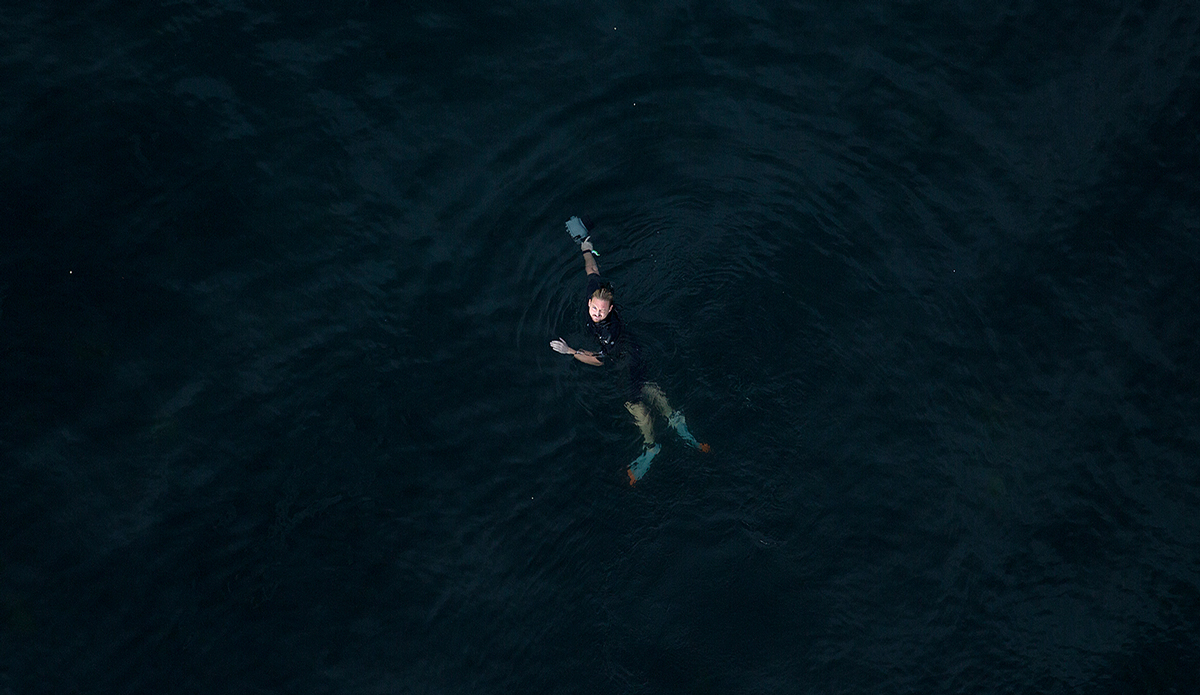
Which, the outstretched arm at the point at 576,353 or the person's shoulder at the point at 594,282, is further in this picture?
the person's shoulder at the point at 594,282

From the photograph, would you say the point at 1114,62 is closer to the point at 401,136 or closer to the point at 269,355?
the point at 401,136

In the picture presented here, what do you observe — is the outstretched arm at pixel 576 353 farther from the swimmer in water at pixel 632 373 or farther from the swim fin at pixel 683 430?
the swim fin at pixel 683 430

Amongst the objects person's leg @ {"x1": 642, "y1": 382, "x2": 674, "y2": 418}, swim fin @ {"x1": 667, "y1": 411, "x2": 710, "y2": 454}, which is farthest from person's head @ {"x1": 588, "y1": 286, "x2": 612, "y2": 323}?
swim fin @ {"x1": 667, "y1": 411, "x2": 710, "y2": 454}

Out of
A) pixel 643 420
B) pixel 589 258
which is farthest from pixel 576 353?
pixel 589 258

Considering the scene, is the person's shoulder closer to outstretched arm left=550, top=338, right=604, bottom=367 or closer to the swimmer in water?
the swimmer in water

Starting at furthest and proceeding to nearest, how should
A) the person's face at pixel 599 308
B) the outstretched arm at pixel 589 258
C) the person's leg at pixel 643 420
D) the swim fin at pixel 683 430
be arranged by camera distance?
the outstretched arm at pixel 589 258, the person's leg at pixel 643 420, the swim fin at pixel 683 430, the person's face at pixel 599 308

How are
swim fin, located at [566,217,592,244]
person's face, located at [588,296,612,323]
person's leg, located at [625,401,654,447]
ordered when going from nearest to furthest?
person's face, located at [588,296,612,323], person's leg, located at [625,401,654,447], swim fin, located at [566,217,592,244]

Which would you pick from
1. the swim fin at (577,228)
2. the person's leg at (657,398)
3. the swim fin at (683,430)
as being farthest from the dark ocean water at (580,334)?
→ the swim fin at (577,228)
